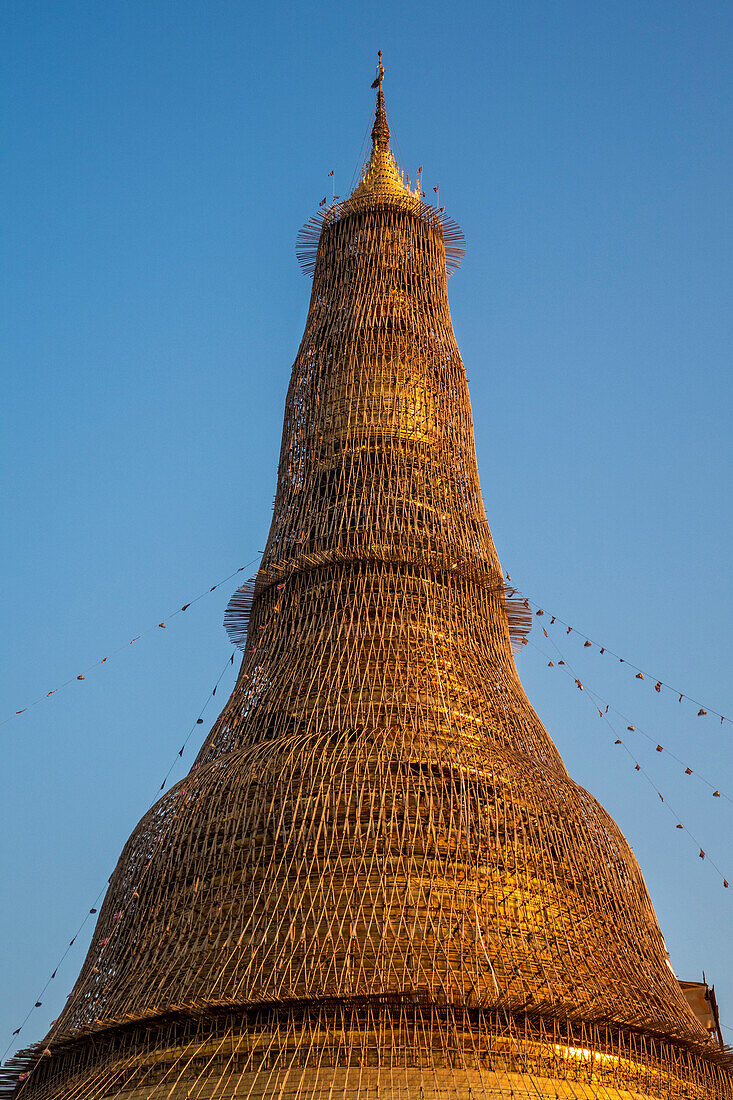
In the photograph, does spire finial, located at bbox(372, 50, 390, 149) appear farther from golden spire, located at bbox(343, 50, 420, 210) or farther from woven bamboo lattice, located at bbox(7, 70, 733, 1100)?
woven bamboo lattice, located at bbox(7, 70, 733, 1100)

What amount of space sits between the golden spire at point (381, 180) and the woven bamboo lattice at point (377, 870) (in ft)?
22.0

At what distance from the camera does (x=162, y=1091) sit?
23.6 meters

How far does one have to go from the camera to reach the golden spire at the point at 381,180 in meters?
39.8

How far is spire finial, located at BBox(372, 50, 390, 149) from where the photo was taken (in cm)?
4303

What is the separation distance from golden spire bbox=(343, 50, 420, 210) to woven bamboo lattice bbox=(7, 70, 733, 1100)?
22.0 feet

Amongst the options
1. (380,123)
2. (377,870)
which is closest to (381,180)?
(380,123)

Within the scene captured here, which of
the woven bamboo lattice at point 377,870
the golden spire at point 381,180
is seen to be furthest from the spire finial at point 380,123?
the woven bamboo lattice at point 377,870

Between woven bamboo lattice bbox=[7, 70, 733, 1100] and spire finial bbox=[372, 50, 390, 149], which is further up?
spire finial bbox=[372, 50, 390, 149]

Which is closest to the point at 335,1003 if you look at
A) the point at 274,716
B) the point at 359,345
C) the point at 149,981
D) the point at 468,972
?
the point at 468,972

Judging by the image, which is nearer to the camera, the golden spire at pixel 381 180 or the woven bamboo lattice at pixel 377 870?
the woven bamboo lattice at pixel 377 870

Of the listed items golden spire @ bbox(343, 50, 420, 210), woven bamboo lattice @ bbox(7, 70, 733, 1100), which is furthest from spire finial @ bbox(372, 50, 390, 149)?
woven bamboo lattice @ bbox(7, 70, 733, 1100)

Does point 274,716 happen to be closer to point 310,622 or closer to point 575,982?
point 310,622

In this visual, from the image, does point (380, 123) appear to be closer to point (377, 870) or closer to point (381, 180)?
point (381, 180)

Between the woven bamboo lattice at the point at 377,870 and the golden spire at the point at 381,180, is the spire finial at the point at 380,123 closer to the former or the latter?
the golden spire at the point at 381,180
